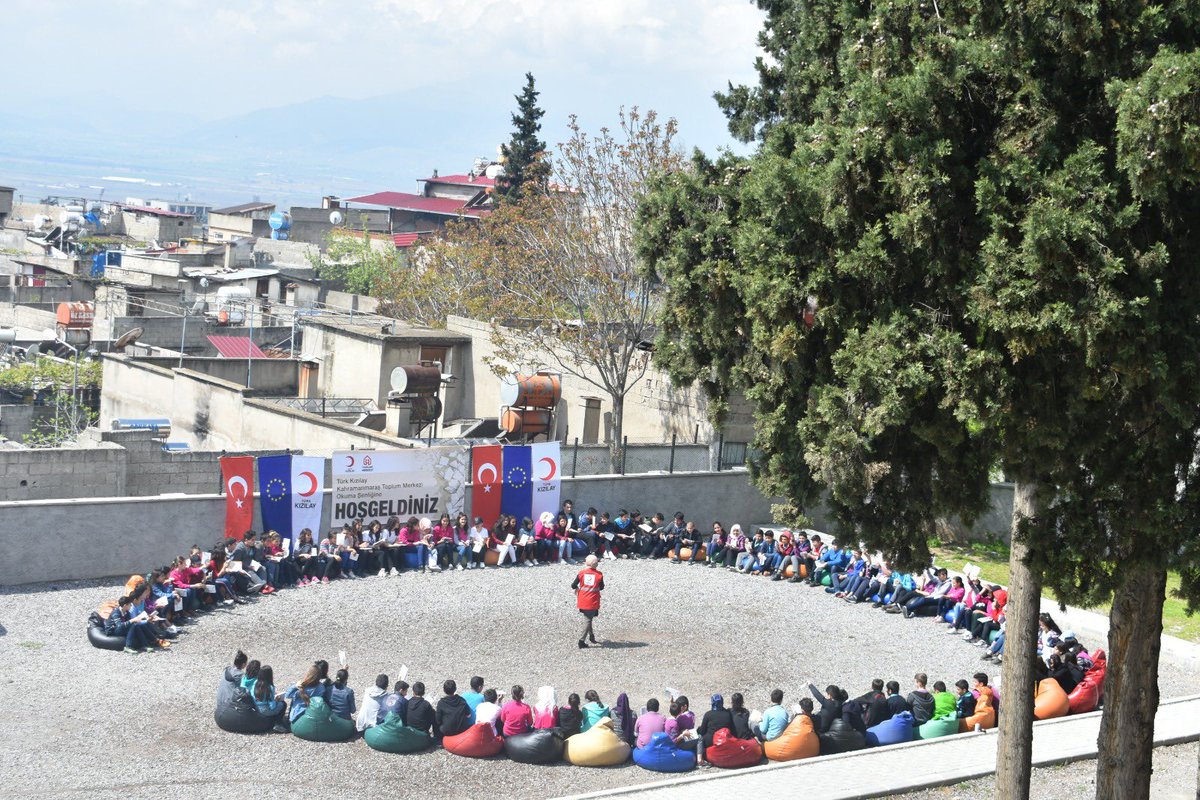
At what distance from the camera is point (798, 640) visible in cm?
2295

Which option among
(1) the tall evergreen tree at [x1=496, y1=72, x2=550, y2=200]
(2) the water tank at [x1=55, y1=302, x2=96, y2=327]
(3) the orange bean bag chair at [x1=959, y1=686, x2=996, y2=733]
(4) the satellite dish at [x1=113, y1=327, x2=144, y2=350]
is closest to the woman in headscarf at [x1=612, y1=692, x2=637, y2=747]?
(3) the orange bean bag chair at [x1=959, y1=686, x2=996, y2=733]

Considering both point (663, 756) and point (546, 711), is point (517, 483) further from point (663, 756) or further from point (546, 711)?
point (663, 756)

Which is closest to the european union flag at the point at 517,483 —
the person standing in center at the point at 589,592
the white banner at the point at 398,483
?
the white banner at the point at 398,483

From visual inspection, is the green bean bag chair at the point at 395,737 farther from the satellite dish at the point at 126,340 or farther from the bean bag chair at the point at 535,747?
the satellite dish at the point at 126,340

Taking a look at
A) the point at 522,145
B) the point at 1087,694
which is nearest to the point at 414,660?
the point at 1087,694

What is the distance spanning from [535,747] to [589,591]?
203 inches

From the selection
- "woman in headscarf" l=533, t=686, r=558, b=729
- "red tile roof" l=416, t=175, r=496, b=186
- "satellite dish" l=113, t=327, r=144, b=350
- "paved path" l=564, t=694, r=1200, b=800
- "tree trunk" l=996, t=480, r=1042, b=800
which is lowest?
"paved path" l=564, t=694, r=1200, b=800

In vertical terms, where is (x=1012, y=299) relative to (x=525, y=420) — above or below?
above

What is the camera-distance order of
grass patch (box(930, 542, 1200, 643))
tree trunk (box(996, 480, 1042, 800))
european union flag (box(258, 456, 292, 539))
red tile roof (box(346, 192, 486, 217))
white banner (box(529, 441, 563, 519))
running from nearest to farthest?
Result: tree trunk (box(996, 480, 1042, 800)) < grass patch (box(930, 542, 1200, 643)) < european union flag (box(258, 456, 292, 539)) < white banner (box(529, 441, 563, 519)) < red tile roof (box(346, 192, 486, 217))

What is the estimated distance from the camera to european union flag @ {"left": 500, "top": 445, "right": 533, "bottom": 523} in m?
28.4

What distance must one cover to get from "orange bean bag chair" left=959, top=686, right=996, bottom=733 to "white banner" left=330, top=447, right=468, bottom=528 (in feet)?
41.7

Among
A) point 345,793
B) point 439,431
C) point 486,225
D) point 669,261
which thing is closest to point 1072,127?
point 669,261

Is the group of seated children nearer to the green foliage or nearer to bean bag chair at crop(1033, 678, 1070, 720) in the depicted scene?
the green foliage

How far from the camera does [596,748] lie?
1653 cm
